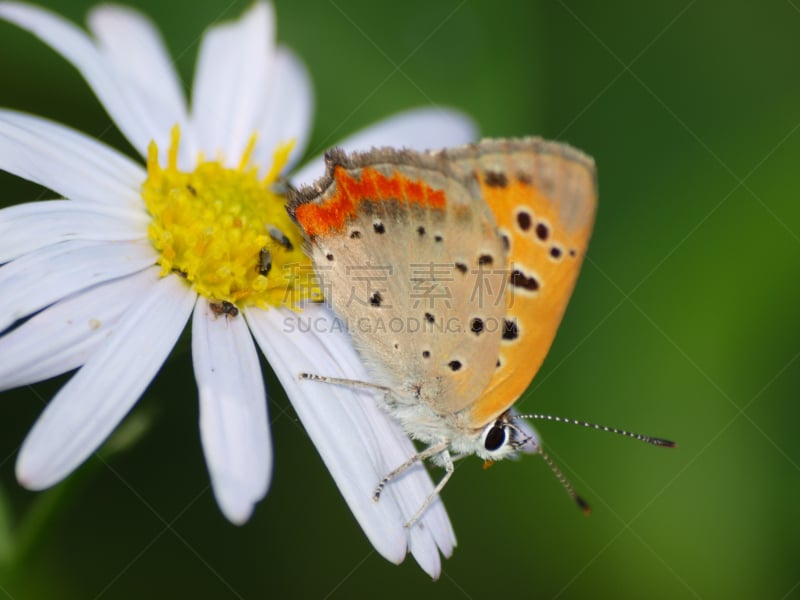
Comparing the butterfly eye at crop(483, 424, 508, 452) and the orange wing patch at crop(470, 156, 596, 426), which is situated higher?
the orange wing patch at crop(470, 156, 596, 426)

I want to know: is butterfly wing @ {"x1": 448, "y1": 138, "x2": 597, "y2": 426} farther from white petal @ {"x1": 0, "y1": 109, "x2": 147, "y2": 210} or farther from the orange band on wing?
white petal @ {"x1": 0, "y1": 109, "x2": 147, "y2": 210}

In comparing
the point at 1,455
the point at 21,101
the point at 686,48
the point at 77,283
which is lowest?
the point at 1,455

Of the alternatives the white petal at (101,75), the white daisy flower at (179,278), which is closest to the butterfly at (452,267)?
the white daisy flower at (179,278)

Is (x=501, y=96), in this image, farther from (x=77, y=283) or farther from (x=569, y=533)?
(x=77, y=283)

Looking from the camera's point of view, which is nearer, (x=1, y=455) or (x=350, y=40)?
(x=1, y=455)

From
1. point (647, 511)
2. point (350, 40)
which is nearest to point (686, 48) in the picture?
point (350, 40)

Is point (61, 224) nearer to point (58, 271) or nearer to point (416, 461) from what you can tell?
point (58, 271)

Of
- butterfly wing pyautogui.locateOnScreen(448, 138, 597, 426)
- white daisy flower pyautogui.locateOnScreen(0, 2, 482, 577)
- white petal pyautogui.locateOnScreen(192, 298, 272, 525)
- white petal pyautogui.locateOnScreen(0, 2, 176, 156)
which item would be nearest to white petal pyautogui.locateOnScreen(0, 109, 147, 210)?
white daisy flower pyautogui.locateOnScreen(0, 2, 482, 577)

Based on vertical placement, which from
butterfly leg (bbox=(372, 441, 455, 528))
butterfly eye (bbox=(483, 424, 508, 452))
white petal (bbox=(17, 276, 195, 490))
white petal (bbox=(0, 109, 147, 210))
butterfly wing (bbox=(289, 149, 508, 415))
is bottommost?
white petal (bbox=(0, 109, 147, 210))

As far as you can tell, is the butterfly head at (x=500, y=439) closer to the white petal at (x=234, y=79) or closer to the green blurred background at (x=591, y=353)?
the green blurred background at (x=591, y=353)
